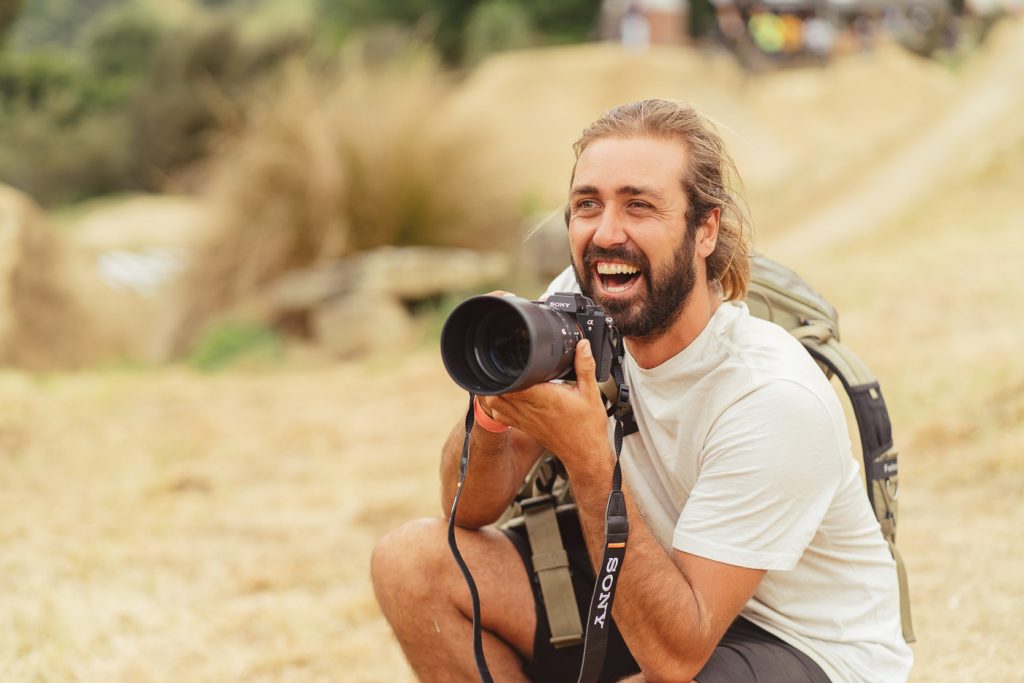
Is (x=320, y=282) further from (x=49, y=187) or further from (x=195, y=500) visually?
(x=49, y=187)

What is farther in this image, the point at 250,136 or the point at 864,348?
the point at 250,136

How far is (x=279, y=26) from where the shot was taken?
18.8 m

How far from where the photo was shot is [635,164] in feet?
5.85

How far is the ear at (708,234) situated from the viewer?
5.97 feet

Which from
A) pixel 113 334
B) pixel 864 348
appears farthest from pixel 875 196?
pixel 113 334

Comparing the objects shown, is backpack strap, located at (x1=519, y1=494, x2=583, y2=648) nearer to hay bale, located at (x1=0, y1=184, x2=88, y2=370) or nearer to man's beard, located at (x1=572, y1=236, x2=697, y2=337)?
man's beard, located at (x1=572, y1=236, x2=697, y2=337)

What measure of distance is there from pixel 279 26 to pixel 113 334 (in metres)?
12.1

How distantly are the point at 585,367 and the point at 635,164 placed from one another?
374 millimetres

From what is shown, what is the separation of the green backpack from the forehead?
0.36m

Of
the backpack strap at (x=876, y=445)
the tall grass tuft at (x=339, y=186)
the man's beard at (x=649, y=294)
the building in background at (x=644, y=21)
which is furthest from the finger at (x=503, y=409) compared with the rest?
the building in background at (x=644, y=21)

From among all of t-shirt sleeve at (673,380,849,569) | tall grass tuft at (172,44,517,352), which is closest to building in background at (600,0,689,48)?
tall grass tuft at (172,44,517,352)

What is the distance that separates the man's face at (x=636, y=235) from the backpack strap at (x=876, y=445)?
33cm

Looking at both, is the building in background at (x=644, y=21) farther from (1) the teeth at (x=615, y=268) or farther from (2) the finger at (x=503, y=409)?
(2) the finger at (x=503, y=409)

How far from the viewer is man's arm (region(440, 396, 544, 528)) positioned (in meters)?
1.89
